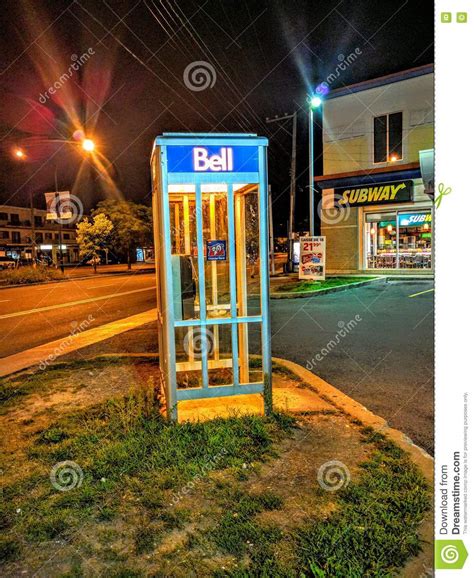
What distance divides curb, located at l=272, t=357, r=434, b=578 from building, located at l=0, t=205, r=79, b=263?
196 feet

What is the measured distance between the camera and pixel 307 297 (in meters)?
16.1

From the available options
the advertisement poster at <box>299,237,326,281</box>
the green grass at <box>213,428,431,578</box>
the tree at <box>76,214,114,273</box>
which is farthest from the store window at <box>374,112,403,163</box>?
the tree at <box>76,214,114,273</box>

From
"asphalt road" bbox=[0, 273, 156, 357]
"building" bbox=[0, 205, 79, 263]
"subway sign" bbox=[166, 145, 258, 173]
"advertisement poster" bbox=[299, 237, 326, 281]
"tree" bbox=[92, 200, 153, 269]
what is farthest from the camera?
"building" bbox=[0, 205, 79, 263]

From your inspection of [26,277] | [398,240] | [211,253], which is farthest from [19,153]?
[211,253]

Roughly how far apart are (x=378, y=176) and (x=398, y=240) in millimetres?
3347

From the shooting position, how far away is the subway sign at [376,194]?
2211 centimetres

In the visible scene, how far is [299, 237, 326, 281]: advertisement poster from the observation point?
19795 millimetres

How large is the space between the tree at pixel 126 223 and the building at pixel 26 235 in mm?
16442

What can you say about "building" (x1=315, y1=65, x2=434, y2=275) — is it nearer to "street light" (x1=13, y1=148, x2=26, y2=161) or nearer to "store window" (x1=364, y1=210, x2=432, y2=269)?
"store window" (x1=364, y1=210, x2=432, y2=269)

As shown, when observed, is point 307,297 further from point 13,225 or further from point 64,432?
point 13,225
